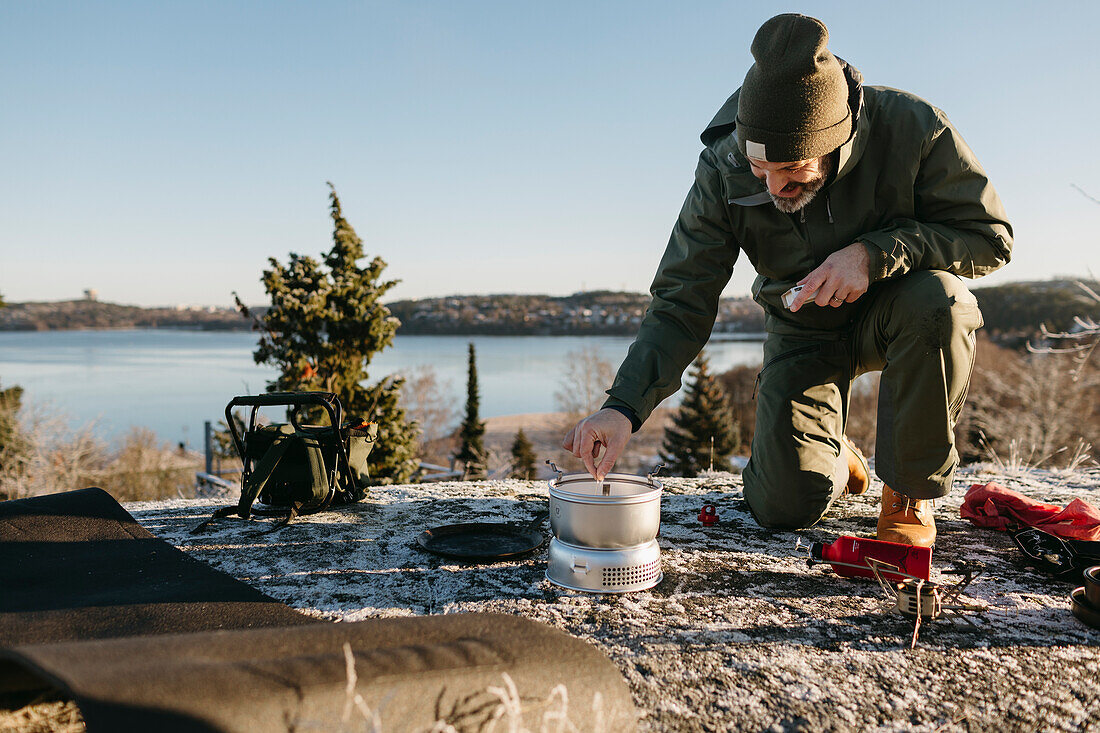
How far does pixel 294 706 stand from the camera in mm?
884

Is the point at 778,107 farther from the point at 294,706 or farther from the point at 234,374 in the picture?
the point at 234,374

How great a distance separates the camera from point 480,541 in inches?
90.1

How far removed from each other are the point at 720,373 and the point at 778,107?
45.3 meters

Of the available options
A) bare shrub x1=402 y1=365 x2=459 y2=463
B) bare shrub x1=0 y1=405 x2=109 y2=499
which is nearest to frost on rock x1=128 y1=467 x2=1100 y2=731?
bare shrub x1=0 y1=405 x2=109 y2=499

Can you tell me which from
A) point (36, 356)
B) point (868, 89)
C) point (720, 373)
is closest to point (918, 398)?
point (868, 89)

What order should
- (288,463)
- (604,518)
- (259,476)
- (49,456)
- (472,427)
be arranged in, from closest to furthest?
(604,518)
(259,476)
(288,463)
(49,456)
(472,427)

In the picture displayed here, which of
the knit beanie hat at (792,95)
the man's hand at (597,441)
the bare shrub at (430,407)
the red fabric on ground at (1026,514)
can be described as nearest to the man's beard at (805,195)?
the knit beanie hat at (792,95)

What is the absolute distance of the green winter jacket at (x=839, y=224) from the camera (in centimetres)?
220

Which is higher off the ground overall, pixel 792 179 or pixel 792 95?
pixel 792 95

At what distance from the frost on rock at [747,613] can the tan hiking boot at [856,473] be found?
9.7 inches

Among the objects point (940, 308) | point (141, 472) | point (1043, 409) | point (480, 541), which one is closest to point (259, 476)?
point (480, 541)

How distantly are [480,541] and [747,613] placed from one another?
36.9 inches

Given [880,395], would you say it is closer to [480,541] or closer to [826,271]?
[826,271]

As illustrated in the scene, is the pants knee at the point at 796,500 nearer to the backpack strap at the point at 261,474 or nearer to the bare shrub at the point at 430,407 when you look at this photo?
the backpack strap at the point at 261,474
